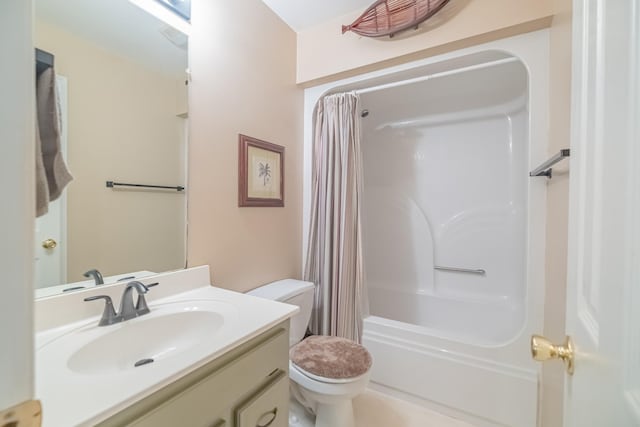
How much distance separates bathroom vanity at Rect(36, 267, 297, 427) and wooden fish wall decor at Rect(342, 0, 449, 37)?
1609 mm

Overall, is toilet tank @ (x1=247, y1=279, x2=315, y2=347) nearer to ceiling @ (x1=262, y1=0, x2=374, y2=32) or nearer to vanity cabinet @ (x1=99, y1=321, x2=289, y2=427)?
vanity cabinet @ (x1=99, y1=321, x2=289, y2=427)

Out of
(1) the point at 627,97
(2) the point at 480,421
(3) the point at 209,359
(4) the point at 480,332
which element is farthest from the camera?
(4) the point at 480,332

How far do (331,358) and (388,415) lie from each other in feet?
2.01

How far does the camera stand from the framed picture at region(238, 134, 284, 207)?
4.82ft

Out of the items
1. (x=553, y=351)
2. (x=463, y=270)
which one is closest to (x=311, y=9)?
(x=553, y=351)

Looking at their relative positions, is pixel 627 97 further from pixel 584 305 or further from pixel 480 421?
pixel 480 421

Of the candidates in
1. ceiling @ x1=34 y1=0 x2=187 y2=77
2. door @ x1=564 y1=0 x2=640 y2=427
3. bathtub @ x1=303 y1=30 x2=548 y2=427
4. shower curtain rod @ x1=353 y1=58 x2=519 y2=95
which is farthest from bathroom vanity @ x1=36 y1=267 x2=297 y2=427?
shower curtain rod @ x1=353 y1=58 x2=519 y2=95

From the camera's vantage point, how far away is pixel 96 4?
3.17 ft

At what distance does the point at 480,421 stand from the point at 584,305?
57.4 inches

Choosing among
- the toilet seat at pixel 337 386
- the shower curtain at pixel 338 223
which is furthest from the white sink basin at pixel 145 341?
the shower curtain at pixel 338 223

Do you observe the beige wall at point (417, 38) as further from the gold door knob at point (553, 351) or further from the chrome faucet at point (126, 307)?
the chrome faucet at point (126, 307)

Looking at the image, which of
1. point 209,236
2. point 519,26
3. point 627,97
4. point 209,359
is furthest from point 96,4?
point 519,26

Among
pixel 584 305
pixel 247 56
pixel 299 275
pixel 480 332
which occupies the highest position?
pixel 247 56

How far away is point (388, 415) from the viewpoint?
1.54 metres
